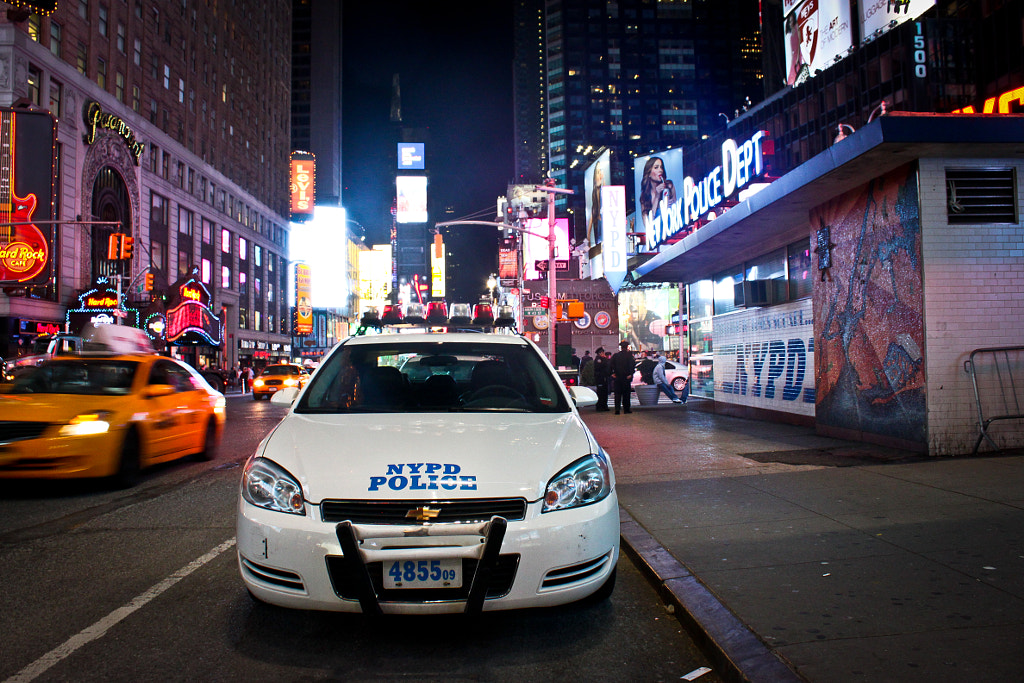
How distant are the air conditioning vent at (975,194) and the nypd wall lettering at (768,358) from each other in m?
4.04

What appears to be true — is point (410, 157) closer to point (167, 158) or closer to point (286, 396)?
point (167, 158)

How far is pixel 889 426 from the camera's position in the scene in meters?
9.67

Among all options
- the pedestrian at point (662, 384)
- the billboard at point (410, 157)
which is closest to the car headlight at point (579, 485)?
the pedestrian at point (662, 384)

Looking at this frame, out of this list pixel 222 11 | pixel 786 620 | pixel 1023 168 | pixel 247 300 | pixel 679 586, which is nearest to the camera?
pixel 786 620

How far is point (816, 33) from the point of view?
43000mm

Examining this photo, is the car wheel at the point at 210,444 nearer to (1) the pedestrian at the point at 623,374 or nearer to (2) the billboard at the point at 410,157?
(1) the pedestrian at the point at 623,374

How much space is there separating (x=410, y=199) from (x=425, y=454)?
109m

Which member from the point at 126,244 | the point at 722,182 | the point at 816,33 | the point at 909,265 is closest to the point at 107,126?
the point at 126,244

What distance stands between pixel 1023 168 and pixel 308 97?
138 meters

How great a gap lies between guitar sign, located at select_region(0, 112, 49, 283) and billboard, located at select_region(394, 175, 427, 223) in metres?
77.4

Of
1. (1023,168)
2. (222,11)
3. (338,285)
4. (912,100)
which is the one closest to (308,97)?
(338,285)

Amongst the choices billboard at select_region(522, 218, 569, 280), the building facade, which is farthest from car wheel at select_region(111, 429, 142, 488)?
billboard at select_region(522, 218, 569, 280)

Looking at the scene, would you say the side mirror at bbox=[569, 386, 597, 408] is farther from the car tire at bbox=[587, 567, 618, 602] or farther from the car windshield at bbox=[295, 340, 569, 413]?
the car tire at bbox=[587, 567, 618, 602]

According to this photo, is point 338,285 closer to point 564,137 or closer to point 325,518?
point 564,137
